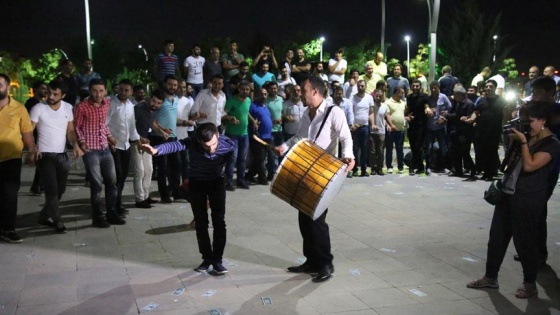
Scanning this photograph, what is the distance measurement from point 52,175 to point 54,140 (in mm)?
484

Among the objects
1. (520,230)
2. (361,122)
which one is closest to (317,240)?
(520,230)

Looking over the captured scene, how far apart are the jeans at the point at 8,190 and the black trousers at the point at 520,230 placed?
19.0 feet

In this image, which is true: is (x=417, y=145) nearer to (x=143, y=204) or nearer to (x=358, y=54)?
(x=143, y=204)

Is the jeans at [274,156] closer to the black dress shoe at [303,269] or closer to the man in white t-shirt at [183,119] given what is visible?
the man in white t-shirt at [183,119]

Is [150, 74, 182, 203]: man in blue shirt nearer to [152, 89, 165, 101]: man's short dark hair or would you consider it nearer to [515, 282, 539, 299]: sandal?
[152, 89, 165, 101]: man's short dark hair

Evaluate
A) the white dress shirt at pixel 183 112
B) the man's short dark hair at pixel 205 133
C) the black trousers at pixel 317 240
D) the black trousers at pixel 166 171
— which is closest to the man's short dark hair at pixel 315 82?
the man's short dark hair at pixel 205 133

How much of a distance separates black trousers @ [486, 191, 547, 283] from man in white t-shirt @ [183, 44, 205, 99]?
993cm

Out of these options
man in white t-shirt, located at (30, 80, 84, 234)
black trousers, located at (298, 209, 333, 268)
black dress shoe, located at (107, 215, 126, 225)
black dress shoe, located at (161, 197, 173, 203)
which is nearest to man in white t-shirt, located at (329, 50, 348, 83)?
black dress shoe, located at (161, 197, 173, 203)

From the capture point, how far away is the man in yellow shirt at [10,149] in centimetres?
748

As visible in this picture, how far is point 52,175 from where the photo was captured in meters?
8.16

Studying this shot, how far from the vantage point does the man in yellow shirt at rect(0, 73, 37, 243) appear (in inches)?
295

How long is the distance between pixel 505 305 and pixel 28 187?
9.76 meters

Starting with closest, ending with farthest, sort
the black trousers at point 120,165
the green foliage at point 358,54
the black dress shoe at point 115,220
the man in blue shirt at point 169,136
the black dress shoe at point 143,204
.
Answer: the black dress shoe at point 115,220
the black trousers at point 120,165
the black dress shoe at point 143,204
the man in blue shirt at point 169,136
the green foliage at point 358,54

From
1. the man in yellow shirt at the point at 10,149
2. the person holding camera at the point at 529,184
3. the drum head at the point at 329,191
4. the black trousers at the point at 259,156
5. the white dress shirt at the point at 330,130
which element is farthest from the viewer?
the black trousers at the point at 259,156
